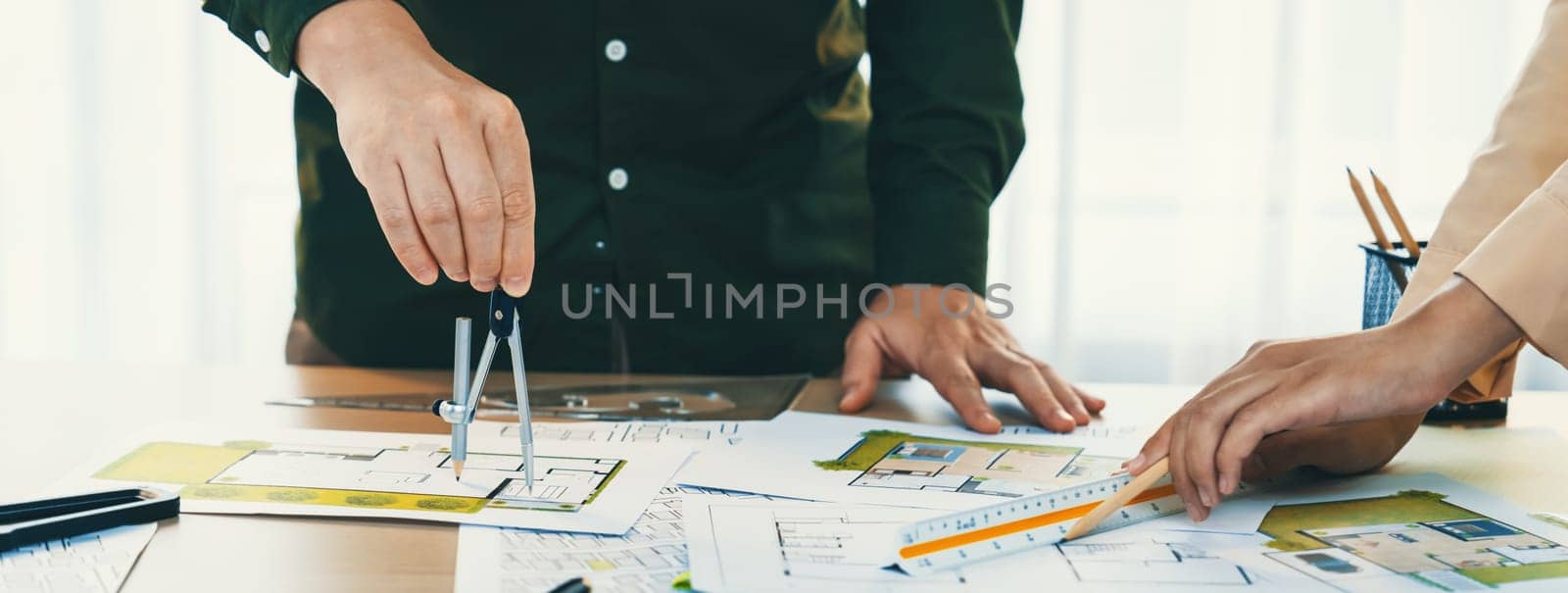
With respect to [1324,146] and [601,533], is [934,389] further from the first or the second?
[1324,146]

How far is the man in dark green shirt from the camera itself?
119 centimetres

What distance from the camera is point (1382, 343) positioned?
0.73 metres

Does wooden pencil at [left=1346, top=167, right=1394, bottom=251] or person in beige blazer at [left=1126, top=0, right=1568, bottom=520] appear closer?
person in beige blazer at [left=1126, top=0, right=1568, bottom=520]

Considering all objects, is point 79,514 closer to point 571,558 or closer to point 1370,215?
point 571,558

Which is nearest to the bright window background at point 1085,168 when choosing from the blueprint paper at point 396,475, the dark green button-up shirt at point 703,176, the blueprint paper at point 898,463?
the dark green button-up shirt at point 703,176

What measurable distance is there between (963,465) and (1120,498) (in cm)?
18

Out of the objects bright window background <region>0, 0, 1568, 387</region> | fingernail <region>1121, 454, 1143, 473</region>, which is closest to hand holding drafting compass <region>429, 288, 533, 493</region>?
fingernail <region>1121, 454, 1143, 473</region>

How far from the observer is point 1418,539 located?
0.69m

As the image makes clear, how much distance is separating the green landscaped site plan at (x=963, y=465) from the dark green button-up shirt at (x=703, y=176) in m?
0.35

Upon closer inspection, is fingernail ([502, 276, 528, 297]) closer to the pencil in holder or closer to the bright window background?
the pencil in holder

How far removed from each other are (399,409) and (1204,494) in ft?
2.03

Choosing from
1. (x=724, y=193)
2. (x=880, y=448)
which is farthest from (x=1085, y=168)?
(x=880, y=448)

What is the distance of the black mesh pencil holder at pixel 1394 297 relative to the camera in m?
0.97

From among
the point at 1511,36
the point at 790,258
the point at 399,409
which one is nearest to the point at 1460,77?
the point at 1511,36
